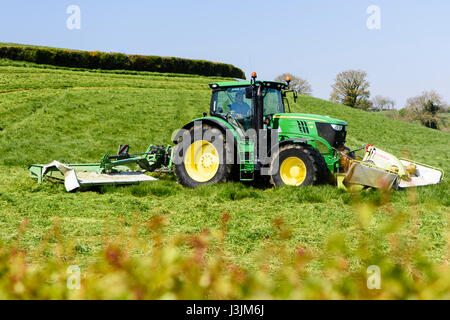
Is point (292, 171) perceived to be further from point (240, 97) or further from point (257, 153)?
point (240, 97)

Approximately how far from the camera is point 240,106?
8.25 meters

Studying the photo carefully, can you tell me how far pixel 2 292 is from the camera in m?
1.49

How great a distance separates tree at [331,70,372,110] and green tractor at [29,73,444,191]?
6074cm

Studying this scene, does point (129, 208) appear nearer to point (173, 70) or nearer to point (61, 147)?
point (61, 147)

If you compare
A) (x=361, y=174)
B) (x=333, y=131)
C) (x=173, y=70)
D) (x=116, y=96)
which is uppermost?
(x=173, y=70)

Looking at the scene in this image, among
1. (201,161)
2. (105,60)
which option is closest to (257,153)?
(201,161)

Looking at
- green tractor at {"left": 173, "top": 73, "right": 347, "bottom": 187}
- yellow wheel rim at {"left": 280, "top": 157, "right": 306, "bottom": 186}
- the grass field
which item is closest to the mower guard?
the grass field

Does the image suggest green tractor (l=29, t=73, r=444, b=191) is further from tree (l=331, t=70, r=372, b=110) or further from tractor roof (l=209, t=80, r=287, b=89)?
tree (l=331, t=70, r=372, b=110)

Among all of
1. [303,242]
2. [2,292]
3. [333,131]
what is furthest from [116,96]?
[2,292]

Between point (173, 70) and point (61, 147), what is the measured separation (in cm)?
3263

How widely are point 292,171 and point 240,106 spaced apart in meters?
1.72

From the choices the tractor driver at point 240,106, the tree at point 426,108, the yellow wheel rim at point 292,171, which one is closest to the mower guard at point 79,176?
the tractor driver at point 240,106

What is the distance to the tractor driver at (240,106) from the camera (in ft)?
26.8

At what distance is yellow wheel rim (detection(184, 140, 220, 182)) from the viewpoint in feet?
26.7
